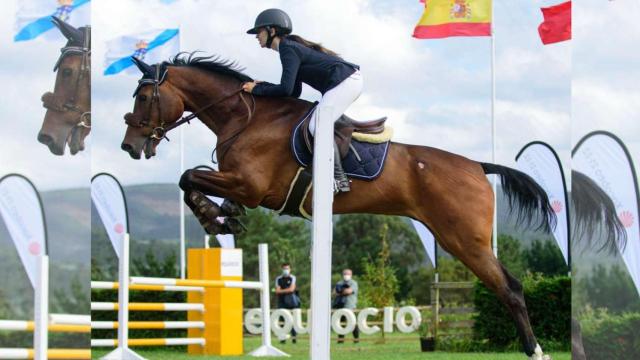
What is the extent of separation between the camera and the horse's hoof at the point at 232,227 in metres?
5.70

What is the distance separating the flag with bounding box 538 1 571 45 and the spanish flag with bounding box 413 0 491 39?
2.94ft

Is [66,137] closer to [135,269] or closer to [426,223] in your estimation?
[426,223]

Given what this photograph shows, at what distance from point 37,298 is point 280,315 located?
11.0 m

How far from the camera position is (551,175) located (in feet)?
38.3

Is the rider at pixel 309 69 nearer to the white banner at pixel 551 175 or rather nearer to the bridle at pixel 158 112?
the bridle at pixel 158 112

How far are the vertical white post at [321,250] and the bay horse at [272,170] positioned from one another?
2.52 metres

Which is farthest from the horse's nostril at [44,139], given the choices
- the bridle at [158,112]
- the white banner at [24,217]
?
the bridle at [158,112]

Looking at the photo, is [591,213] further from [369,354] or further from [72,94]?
[369,354]

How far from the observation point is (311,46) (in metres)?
5.69

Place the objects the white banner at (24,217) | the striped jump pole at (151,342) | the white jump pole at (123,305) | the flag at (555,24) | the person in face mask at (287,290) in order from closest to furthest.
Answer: the white banner at (24,217) < the white jump pole at (123,305) < the striped jump pole at (151,342) < the flag at (555,24) < the person in face mask at (287,290)

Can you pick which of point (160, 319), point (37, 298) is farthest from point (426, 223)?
point (160, 319)

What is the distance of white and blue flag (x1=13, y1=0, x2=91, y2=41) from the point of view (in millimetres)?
2424

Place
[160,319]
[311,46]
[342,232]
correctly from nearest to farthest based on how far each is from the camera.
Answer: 1. [311,46]
2. [160,319]
3. [342,232]

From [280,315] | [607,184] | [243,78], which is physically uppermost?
[243,78]
